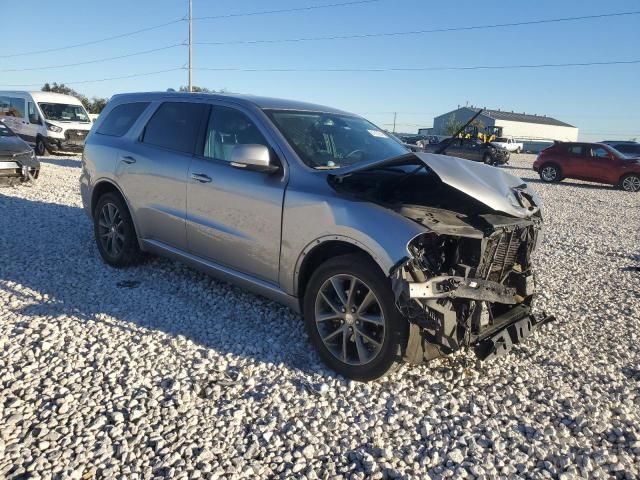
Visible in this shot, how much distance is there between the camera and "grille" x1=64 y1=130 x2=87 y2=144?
17406 mm

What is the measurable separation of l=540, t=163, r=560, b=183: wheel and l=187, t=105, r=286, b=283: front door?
59.7 feet

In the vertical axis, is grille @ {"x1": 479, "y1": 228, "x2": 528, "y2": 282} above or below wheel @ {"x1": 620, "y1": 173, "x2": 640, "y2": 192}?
above

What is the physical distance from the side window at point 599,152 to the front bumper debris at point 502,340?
57.9 feet

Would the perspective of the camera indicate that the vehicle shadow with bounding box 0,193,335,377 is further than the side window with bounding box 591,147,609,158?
No

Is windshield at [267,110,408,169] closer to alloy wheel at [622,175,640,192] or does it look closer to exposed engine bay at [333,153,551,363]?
exposed engine bay at [333,153,551,363]

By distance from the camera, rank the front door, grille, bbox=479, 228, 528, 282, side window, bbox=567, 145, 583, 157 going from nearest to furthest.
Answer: grille, bbox=479, 228, 528, 282
the front door
side window, bbox=567, 145, 583, 157

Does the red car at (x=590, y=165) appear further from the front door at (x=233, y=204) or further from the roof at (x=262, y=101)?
the front door at (x=233, y=204)

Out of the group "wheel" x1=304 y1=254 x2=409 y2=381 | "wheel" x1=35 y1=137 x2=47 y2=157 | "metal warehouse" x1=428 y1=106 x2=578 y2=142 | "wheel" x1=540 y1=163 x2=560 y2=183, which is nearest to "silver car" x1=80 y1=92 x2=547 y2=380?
"wheel" x1=304 y1=254 x2=409 y2=381

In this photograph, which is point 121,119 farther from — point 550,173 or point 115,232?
point 550,173

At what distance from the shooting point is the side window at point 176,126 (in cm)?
455

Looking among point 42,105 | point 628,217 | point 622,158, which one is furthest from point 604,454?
point 42,105

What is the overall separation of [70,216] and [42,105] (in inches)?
470

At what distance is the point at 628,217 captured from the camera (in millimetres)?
11773

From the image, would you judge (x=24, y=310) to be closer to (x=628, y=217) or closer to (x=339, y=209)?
(x=339, y=209)
